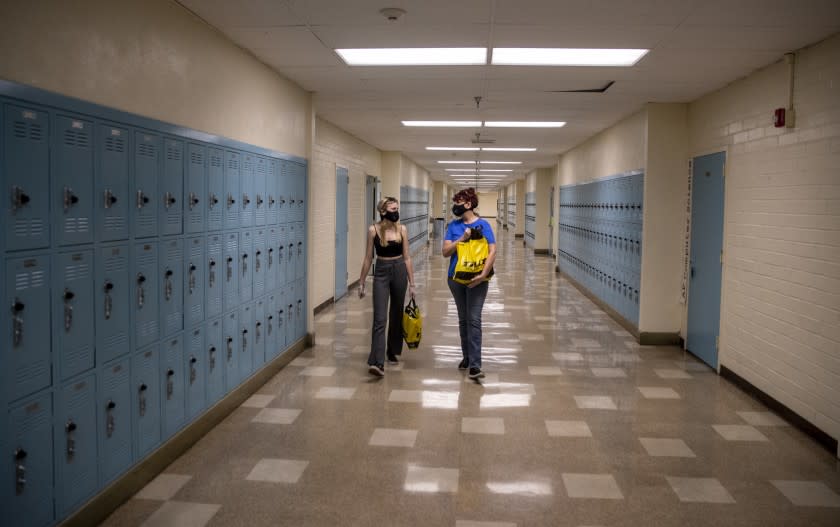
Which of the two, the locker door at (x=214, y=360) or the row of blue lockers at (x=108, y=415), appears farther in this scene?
the locker door at (x=214, y=360)

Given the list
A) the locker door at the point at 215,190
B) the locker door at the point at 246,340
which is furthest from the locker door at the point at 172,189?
the locker door at the point at 246,340

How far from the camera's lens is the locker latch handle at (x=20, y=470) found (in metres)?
2.45

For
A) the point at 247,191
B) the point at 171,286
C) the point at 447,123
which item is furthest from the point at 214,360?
the point at 447,123

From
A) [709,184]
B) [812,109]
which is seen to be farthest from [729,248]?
[812,109]

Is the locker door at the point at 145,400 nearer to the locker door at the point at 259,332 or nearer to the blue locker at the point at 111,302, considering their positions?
the blue locker at the point at 111,302

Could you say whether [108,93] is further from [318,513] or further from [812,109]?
[812,109]

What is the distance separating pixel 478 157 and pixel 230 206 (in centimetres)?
1100

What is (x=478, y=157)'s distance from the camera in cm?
1505

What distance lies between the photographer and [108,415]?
3.06 meters

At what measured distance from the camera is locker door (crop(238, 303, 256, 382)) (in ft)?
15.9

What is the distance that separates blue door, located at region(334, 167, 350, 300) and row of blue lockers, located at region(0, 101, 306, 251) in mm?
5036

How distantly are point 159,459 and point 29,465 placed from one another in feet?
3.58

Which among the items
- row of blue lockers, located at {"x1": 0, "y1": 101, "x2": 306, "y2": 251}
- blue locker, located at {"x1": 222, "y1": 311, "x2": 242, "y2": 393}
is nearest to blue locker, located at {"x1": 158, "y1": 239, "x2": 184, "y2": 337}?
row of blue lockers, located at {"x1": 0, "y1": 101, "x2": 306, "y2": 251}

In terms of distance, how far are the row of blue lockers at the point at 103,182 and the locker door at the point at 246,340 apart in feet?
2.23
